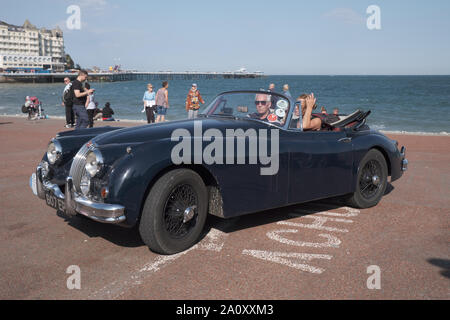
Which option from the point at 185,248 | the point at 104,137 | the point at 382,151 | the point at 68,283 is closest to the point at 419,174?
the point at 382,151

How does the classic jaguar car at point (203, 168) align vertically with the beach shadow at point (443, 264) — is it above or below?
above

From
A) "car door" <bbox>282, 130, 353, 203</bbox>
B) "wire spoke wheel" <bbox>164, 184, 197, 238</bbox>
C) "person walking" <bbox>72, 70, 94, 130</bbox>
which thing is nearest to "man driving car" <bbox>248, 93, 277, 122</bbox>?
"car door" <bbox>282, 130, 353, 203</bbox>

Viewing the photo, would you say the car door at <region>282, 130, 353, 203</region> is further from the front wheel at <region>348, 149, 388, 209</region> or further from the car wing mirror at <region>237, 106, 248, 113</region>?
the car wing mirror at <region>237, 106, 248, 113</region>

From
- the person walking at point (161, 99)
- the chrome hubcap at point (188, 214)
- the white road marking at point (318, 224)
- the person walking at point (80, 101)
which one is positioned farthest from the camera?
the person walking at point (161, 99)

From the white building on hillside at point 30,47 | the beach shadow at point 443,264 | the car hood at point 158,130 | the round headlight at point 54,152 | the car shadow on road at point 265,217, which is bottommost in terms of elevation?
the beach shadow at point 443,264

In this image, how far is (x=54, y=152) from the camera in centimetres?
463

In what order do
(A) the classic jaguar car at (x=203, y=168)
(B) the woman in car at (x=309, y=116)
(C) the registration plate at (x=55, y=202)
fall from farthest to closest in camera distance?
(B) the woman in car at (x=309, y=116), (C) the registration plate at (x=55, y=202), (A) the classic jaguar car at (x=203, y=168)

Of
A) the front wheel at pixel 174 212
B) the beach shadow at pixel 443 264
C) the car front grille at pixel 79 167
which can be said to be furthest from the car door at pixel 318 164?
the car front grille at pixel 79 167

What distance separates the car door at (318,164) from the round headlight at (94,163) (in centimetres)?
194

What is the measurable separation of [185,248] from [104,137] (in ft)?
4.42

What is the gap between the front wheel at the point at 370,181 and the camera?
536 cm

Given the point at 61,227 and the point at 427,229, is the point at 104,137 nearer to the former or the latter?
the point at 61,227

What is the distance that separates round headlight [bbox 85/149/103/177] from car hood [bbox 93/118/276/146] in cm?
19

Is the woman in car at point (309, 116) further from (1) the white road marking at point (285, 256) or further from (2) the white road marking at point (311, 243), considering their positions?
(1) the white road marking at point (285, 256)
